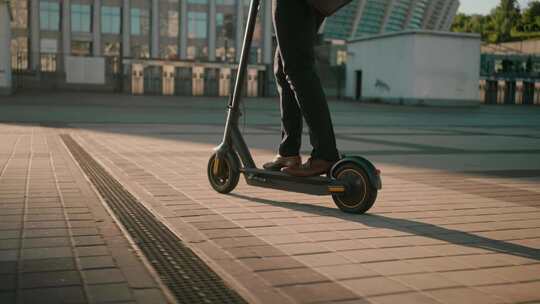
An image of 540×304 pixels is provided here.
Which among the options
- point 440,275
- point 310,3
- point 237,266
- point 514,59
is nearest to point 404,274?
point 440,275

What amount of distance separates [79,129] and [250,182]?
772 cm

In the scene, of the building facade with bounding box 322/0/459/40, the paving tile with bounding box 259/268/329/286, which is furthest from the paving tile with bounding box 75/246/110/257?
the building facade with bounding box 322/0/459/40

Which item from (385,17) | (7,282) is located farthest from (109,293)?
(385,17)

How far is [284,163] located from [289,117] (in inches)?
12.5

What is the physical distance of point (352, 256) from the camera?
3.04 meters

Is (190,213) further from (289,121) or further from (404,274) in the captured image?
(404,274)

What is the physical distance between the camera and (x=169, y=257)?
2.99 meters

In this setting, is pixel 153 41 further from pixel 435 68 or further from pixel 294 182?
pixel 294 182

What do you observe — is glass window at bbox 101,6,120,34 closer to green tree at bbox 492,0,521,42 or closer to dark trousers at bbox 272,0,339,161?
dark trousers at bbox 272,0,339,161

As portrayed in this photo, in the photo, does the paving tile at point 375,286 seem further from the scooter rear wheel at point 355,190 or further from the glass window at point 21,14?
the glass window at point 21,14

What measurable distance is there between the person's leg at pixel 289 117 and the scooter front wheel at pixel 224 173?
476 millimetres

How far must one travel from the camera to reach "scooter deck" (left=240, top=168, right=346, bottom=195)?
4066 millimetres

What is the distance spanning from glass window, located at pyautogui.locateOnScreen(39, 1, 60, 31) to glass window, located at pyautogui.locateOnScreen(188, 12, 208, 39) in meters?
10.5

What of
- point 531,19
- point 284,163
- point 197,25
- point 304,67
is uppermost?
point 531,19
